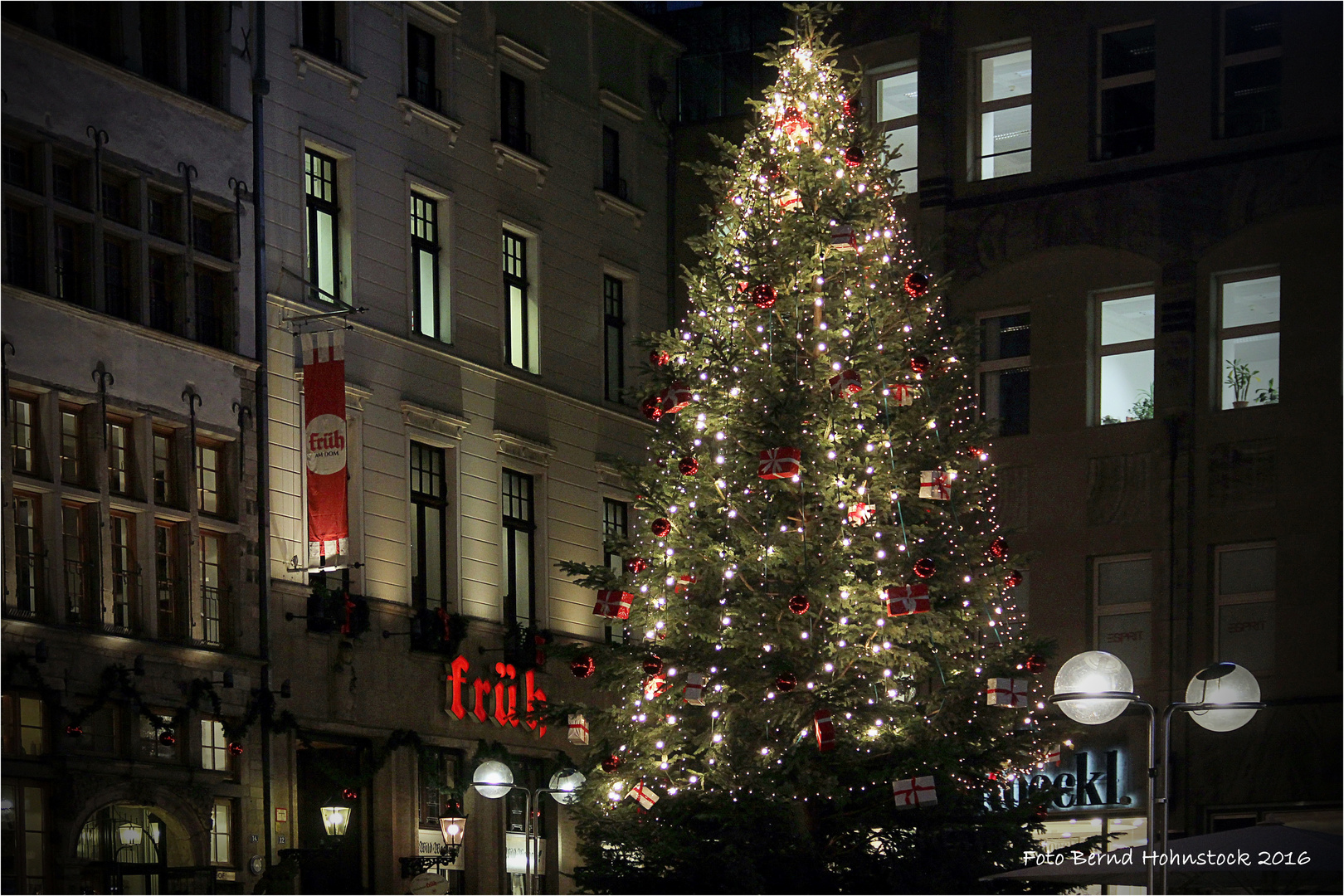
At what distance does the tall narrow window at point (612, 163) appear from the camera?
29234mm

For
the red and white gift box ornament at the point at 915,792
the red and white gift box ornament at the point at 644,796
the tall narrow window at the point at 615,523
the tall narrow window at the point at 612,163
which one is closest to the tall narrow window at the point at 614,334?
the tall narrow window at the point at 612,163

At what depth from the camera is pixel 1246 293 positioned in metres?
24.0

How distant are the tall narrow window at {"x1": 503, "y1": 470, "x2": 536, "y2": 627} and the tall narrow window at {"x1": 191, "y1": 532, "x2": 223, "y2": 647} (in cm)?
559

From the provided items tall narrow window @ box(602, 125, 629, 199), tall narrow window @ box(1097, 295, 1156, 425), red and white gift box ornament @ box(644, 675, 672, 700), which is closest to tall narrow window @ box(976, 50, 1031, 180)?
tall narrow window @ box(1097, 295, 1156, 425)

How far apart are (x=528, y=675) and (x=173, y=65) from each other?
9177 millimetres

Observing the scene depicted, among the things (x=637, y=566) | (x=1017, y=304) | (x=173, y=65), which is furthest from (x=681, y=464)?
(x=1017, y=304)

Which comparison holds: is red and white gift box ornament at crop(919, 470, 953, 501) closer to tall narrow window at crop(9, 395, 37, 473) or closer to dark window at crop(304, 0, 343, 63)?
tall narrow window at crop(9, 395, 37, 473)

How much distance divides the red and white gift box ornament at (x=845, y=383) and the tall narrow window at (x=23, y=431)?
7.52 metres

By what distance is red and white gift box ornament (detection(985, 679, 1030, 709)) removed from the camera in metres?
16.6

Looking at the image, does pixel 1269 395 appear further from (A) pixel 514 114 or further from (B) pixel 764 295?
(A) pixel 514 114

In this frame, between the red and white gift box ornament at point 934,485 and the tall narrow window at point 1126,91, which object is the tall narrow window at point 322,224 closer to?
the red and white gift box ornament at point 934,485

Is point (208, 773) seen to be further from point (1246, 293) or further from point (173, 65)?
point (1246, 293)

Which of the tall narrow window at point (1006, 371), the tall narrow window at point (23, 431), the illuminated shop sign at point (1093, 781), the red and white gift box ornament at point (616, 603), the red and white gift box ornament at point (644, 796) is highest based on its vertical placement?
the tall narrow window at point (1006, 371)

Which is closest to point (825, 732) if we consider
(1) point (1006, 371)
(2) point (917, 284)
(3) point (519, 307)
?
(2) point (917, 284)
